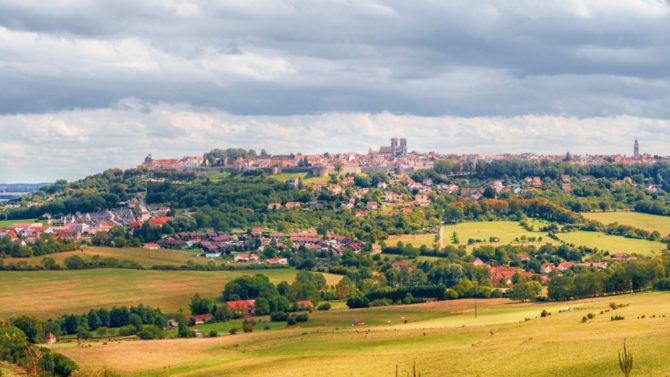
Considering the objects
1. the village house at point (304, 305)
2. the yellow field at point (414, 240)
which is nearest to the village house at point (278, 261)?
the yellow field at point (414, 240)

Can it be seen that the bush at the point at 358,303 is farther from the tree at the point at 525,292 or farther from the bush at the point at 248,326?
the tree at the point at 525,292

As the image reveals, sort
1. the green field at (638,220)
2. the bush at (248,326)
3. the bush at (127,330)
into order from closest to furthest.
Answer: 1. the bush at (248,326)
2. the bush at (127,330)
3. the green field at (638,220)

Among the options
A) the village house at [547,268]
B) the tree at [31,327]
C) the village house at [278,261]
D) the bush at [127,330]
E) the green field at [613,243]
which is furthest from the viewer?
the village house at [278,261]

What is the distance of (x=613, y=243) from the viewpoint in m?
164

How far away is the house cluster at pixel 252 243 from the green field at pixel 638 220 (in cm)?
5304

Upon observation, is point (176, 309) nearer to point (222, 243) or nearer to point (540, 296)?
point (540, 296)

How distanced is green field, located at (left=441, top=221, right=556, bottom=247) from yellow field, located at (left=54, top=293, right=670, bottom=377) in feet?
225

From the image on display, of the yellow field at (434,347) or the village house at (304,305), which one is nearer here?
the yellow field at (434,347)

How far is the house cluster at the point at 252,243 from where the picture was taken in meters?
171

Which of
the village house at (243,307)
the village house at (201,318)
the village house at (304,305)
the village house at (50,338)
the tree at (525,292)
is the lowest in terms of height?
the village house at (201,318)

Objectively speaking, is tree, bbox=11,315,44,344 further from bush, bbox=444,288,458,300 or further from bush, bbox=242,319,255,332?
bush, bbox=444,288,458,300

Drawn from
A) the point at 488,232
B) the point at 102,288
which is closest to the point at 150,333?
the point at 102,288

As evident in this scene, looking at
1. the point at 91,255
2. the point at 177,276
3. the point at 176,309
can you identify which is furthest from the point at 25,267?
the point at 176,309

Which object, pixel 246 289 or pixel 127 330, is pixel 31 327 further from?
pixel 246 289
